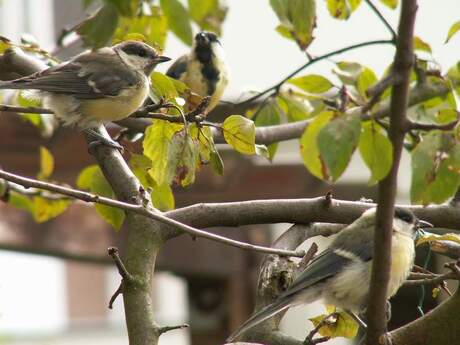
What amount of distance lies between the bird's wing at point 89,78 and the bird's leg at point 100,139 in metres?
0.19

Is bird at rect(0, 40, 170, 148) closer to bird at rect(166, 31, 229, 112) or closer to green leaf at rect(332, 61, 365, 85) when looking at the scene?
bird at rect(166, 31, 229, 112)

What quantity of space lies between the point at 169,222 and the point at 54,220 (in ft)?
7.17

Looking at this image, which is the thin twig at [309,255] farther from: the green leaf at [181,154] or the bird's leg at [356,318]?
the green leaf at [181,154]

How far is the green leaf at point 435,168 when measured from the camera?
1465mm

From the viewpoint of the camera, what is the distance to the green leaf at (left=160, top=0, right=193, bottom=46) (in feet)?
3.86

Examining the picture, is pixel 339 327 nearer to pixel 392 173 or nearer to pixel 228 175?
pixel 392 173

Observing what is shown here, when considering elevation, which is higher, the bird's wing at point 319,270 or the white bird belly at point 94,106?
the white bird belly at point 94,106

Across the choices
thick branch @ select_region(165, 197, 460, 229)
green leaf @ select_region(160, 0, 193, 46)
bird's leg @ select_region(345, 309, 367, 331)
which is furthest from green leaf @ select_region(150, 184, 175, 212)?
green leaf @ select_region(160, 0, 193, 46)

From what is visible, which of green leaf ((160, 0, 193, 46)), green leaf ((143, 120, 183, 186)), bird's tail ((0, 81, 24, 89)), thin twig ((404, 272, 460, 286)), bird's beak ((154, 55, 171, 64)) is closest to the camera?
green leaf ((160, 0, 193, 46))

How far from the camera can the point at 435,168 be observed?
4.95 feet

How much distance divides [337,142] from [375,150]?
0.06m

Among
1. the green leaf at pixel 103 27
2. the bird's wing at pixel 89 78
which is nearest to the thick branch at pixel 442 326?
the green leaf at pixel 103 27

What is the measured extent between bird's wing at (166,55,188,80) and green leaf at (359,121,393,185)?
8.12 ft

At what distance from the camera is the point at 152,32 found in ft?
8.14
